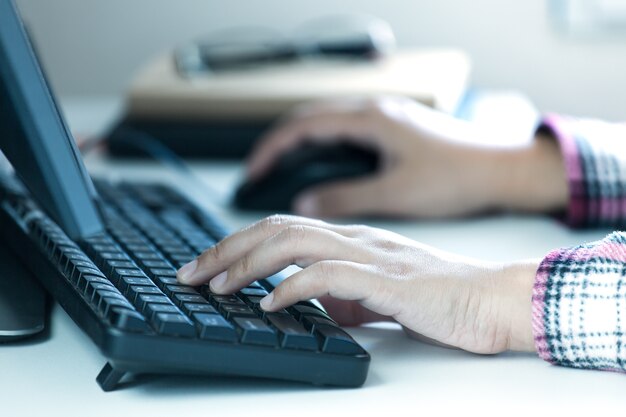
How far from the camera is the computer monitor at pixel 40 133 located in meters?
0.54

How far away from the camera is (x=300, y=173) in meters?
1.04

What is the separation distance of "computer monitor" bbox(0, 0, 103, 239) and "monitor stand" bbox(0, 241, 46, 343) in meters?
0.11

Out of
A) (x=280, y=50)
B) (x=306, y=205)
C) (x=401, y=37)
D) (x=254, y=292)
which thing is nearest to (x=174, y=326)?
(x=254, y=292)

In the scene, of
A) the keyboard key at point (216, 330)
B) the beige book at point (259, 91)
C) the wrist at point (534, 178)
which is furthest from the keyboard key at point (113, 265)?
the beige book at point (259, 91)

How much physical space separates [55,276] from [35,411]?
0.43ft

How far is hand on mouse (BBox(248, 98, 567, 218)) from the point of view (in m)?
1.01

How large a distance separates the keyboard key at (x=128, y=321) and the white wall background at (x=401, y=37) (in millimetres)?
1215

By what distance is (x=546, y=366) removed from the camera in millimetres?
627

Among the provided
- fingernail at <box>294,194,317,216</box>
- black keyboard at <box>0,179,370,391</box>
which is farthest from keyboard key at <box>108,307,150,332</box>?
fingernail at <box>294,194,317,216</box>

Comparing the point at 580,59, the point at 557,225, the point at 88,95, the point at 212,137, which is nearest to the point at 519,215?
the point at 557,225

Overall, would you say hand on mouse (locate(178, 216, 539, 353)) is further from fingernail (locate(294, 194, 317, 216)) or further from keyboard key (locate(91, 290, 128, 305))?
fingernail (locate(294, 194, 317, 216))

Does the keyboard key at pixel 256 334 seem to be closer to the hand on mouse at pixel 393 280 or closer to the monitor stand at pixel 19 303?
the hand on mouse at pixel 393 280

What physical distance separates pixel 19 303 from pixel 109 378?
5.3 inches

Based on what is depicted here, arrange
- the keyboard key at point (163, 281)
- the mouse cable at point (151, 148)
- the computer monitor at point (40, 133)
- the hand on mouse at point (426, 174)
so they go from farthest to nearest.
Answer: the mouse cable at point (151, 148)
the hand on mouse at point (426, 174)
the keyboard key at point (163, 281)
the computer monitor at point (40, 133)
